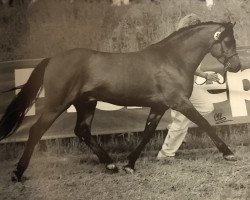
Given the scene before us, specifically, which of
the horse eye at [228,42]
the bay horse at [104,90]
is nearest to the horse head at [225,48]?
the horse eye at [228,42]

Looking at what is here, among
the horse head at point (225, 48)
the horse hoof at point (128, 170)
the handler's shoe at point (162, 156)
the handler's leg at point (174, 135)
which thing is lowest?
the horse hoof at point (128, 170)

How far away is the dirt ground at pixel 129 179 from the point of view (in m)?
1.41

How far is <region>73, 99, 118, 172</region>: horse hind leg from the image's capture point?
147 cm

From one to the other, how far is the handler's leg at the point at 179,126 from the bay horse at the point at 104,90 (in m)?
0.03

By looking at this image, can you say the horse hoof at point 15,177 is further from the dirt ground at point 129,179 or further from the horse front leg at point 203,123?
the horse front leg at point 203,123

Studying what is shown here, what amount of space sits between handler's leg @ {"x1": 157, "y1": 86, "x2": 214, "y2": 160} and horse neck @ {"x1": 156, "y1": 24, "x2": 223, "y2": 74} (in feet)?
0.35

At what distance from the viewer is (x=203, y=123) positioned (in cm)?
149

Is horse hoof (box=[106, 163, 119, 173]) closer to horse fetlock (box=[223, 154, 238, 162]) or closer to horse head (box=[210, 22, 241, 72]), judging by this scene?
horse fetlock (box=[223, 154, 238, 162])

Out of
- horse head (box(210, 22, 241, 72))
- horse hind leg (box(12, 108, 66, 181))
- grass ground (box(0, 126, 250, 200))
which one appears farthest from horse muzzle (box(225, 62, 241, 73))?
horse hind leg (box(12, 108, 66, 181))

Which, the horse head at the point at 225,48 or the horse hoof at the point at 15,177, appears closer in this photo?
the horse hoof at the point at 15,177

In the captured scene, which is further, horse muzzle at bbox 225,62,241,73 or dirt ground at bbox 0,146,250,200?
horse muzzle at bbox 225,62,241,73

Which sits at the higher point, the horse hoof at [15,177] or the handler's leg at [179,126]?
the handler's leg at [179,126]

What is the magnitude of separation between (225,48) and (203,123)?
304 mm

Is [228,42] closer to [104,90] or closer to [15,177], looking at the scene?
[104,90]
